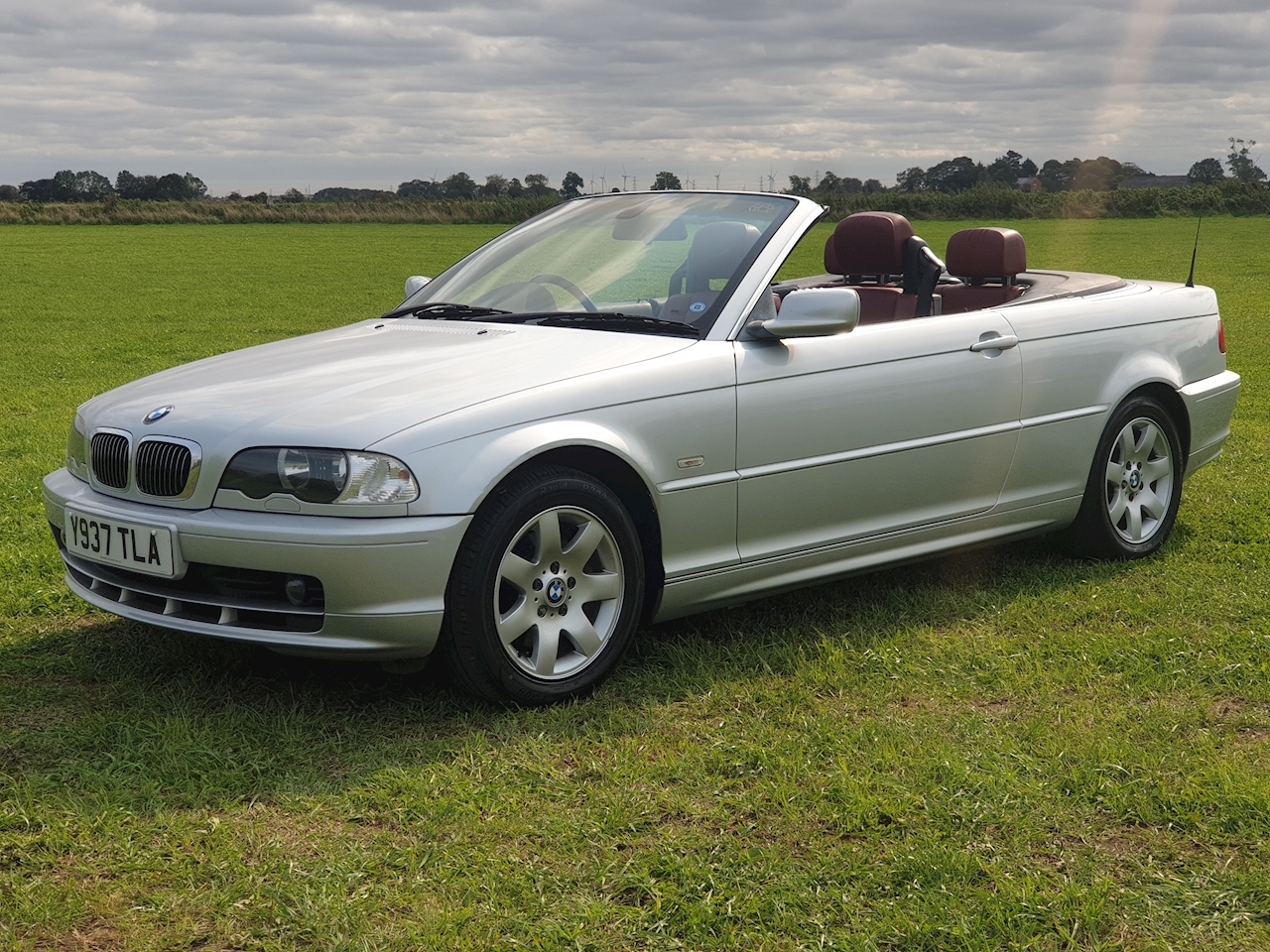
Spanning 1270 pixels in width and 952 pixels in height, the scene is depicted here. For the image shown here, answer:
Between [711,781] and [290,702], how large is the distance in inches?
53.4

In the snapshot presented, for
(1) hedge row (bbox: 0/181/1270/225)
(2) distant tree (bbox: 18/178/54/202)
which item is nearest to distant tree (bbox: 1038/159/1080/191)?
(1) hedge row (bbox: 0/181/1270/225)

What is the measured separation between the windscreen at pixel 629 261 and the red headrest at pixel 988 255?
1.52 m

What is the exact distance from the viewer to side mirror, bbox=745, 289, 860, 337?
437cm

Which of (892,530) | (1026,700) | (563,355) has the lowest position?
(1026,700)

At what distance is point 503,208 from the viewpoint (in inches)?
2267

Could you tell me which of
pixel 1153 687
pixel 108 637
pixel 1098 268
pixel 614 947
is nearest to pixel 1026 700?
pixel 1153 687

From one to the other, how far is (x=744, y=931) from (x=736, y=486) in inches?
72.5

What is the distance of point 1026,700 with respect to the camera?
419 centimetres

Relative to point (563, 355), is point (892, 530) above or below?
below

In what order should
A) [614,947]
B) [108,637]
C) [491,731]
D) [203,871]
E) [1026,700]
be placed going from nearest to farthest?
[614,947] → [203,871] → [491,731] → [1026,700] → [108,637]

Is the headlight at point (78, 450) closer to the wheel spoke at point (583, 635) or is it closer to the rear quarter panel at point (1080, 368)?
the wheel spoke at point (583, 635)

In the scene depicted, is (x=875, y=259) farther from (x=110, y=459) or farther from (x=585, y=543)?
(x=110, y=459)

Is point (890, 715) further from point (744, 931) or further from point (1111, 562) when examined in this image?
point (1111, 562)

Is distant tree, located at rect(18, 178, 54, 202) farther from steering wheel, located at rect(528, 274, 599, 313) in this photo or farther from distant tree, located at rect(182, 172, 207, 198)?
steering wheel, located at rect(528, 274, 599, 313)
